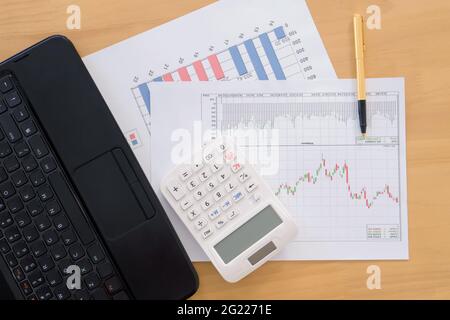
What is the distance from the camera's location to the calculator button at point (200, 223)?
59 cm

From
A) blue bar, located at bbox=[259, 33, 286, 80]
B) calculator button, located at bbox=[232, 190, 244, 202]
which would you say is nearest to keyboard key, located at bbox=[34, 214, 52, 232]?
calculator button, located at bbox=[232, 190, 244, 202]

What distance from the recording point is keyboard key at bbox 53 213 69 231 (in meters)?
0.56

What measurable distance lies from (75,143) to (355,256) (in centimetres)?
37

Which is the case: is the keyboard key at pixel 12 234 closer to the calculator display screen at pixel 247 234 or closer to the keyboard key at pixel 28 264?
the keyboard key at pixel 28 264

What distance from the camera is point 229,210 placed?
595 millimetres

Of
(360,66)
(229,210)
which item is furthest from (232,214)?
(360,66)

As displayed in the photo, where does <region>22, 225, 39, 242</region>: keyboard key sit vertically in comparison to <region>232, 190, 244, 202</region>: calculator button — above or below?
above

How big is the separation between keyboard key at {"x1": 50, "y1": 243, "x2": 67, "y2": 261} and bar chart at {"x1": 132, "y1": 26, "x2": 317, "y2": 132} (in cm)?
23

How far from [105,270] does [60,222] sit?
75 mm

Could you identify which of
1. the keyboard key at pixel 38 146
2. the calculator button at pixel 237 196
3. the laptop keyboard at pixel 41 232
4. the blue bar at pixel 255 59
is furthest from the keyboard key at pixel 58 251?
the blue bar at pixel 255 59

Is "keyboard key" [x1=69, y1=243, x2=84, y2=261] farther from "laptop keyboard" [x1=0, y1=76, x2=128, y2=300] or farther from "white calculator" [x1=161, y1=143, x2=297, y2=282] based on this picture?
"white calculator" [x1=161, y1=143, x2=297, y2=282]

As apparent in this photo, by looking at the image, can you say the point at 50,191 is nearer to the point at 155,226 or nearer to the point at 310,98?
the point at 155,226

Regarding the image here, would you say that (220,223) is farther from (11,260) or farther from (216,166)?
(11,260)
